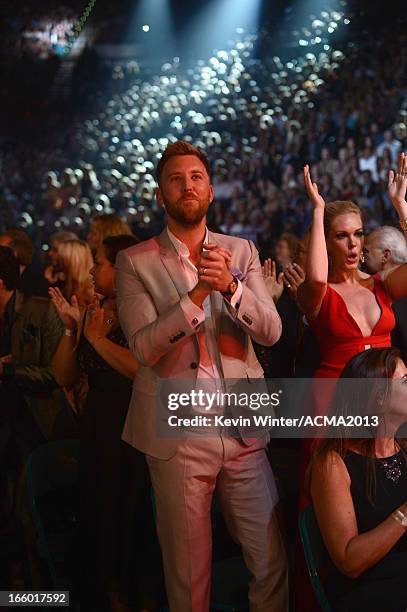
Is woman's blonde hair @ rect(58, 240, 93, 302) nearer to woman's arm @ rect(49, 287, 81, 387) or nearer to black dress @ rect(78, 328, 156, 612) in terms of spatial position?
woman's arm @ rect(49, 287, 81, 387)

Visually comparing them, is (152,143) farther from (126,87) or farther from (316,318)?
(316,318)

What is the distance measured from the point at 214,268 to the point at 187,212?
0.91 feet

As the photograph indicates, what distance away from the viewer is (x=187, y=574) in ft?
8.20

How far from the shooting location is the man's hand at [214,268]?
2312 millimetres

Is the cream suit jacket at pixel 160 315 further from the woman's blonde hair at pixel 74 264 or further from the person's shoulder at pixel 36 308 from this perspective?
the woman's blonde hair at pixel 74 264

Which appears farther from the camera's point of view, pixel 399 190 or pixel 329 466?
pixel 399 190

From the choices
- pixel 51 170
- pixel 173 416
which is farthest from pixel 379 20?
pixel 173 416

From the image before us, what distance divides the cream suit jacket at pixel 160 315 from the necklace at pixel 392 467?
44 centimetres

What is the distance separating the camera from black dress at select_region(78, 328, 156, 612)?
10.2 feet

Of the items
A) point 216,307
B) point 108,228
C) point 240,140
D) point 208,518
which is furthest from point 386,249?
point 240,140

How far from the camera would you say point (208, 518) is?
8.32 feet

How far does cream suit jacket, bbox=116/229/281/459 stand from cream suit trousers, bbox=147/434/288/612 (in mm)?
83

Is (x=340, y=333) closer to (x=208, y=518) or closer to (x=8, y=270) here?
(x=208, y=518)

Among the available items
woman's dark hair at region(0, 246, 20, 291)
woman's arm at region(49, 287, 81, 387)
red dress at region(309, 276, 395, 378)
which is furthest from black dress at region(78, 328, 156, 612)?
woman's dark hair at region(0, 246, 20, 291)
